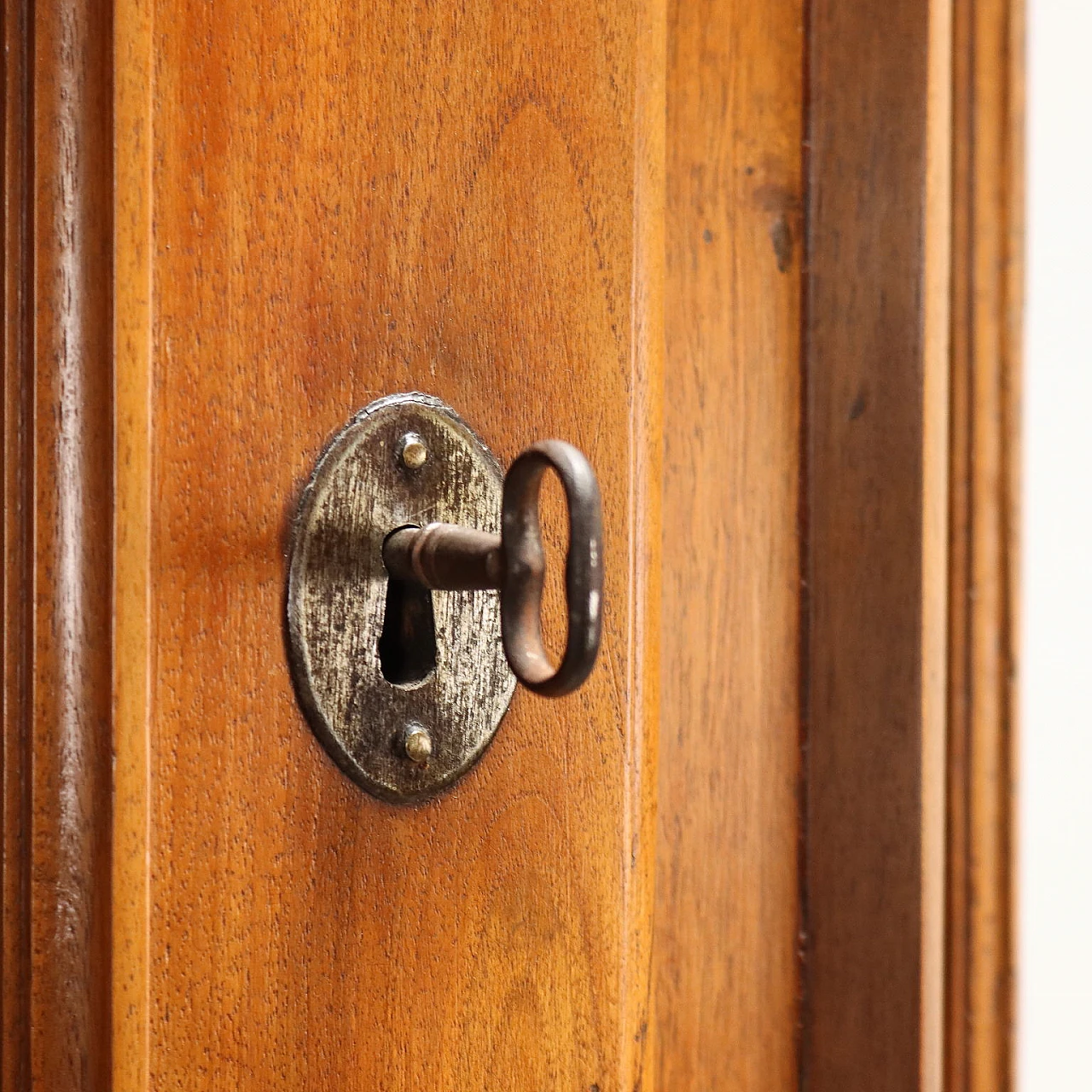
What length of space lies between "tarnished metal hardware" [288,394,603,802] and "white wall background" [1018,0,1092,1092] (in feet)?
1.23

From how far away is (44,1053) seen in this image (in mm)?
246

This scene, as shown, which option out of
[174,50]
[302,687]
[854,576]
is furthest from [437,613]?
[854,576]

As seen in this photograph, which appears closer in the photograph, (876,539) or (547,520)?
(547,520)

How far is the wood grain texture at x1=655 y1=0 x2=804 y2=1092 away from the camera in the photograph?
52 centimetres

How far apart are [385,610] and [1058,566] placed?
1.45ft

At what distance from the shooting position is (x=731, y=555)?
1.75 ft

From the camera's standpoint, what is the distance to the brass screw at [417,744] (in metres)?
0.30

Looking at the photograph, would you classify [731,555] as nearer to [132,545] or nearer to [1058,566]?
[1058,566]

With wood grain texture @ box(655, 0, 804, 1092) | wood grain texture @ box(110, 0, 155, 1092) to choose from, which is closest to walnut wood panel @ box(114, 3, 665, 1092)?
wood grain texture @ box(110, 0, 155, 1092)

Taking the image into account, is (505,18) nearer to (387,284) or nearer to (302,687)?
(387,284)

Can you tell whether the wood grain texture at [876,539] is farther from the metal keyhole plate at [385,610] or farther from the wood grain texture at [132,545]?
the wood grain texture at [132,545]

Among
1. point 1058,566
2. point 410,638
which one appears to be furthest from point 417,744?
point 1058,566

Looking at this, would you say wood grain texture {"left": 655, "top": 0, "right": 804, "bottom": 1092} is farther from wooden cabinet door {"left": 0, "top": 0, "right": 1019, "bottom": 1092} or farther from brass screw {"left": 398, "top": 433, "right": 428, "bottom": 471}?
brass screw {"left": 398, "top": 433, "right": 428, "bottom": 471}

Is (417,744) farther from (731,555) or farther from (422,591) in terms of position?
(731,555)
